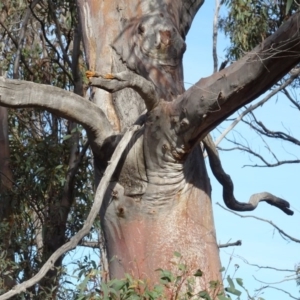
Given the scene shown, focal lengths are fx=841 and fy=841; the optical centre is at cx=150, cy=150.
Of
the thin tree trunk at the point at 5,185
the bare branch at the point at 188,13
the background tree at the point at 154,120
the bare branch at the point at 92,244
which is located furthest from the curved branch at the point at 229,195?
the bare branch at the point at 92,244

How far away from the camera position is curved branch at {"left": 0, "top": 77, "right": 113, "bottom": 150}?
3.44 metres

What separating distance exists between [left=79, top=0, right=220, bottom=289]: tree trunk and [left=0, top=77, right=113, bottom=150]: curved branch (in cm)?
15

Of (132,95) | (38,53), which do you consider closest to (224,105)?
(132,95)

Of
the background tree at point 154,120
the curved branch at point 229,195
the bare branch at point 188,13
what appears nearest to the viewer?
the background tree at point 154,120

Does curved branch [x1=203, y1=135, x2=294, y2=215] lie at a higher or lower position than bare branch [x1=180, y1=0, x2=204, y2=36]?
lower

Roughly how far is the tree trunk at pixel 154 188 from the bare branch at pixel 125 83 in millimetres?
101

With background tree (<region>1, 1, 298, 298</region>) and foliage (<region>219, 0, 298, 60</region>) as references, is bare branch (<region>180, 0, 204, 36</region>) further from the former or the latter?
foliage (<region>219, 0, 298, 60</region>)

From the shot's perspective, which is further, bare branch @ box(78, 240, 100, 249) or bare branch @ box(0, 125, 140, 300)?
bare branch @ box(78, 240, 100, 249)

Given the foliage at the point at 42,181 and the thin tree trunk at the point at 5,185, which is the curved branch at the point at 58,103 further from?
the thin tree trunk at the point at 5,185

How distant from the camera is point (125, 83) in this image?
3.20m

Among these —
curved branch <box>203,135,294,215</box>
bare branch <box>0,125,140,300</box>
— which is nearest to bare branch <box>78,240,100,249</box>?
curved branch <box>203,135,294,215</box>

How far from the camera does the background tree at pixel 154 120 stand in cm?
334

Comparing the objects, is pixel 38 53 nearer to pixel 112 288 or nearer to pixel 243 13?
pixel 243 13

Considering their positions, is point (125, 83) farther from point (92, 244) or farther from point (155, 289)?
point (92, 244)
